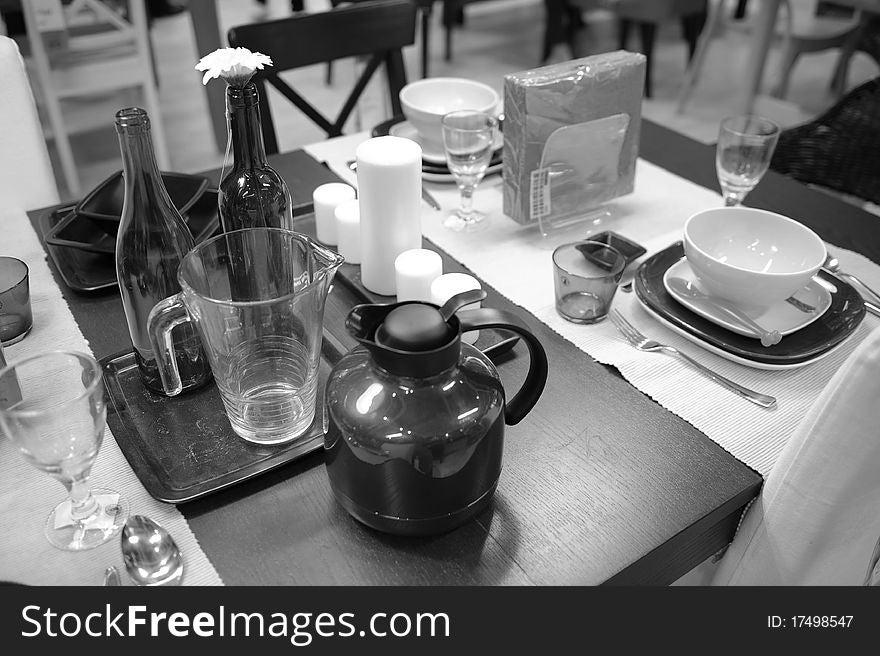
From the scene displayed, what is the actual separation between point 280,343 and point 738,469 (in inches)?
17.1

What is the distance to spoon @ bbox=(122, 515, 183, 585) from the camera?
2.03 feet

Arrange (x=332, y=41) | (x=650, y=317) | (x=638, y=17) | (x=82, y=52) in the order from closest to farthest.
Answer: (x=650, y=317)
(x=332, y=41)
(x=82, y=52)
(x=638, y=17)

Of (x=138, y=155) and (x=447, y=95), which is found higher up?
(x=138, y=155)

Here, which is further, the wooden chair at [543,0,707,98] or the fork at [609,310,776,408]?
the wooden chair at [543,0,707,98]

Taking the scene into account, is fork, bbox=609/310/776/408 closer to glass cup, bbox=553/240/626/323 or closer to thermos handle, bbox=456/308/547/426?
glass cup, bbox=553/240/626/323

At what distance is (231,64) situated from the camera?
733mm

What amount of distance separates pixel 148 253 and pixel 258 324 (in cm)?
17

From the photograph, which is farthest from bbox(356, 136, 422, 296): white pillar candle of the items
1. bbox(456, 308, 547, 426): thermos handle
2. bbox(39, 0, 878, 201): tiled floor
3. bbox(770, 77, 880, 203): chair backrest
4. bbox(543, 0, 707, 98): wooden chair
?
bbox(543, 0, 707, 98): wooden chair

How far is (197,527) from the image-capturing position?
2.17ft

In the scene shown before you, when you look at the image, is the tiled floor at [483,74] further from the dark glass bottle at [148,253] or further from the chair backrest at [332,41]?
the dark glass bottle at [148,253]

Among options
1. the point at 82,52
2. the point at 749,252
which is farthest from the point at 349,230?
the point at 82,52

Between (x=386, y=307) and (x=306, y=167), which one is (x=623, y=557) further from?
(x=306, y=167)

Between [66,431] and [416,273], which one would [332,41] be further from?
[66,431]

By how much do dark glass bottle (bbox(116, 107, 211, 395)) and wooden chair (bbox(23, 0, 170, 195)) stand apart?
1956 millimetres
